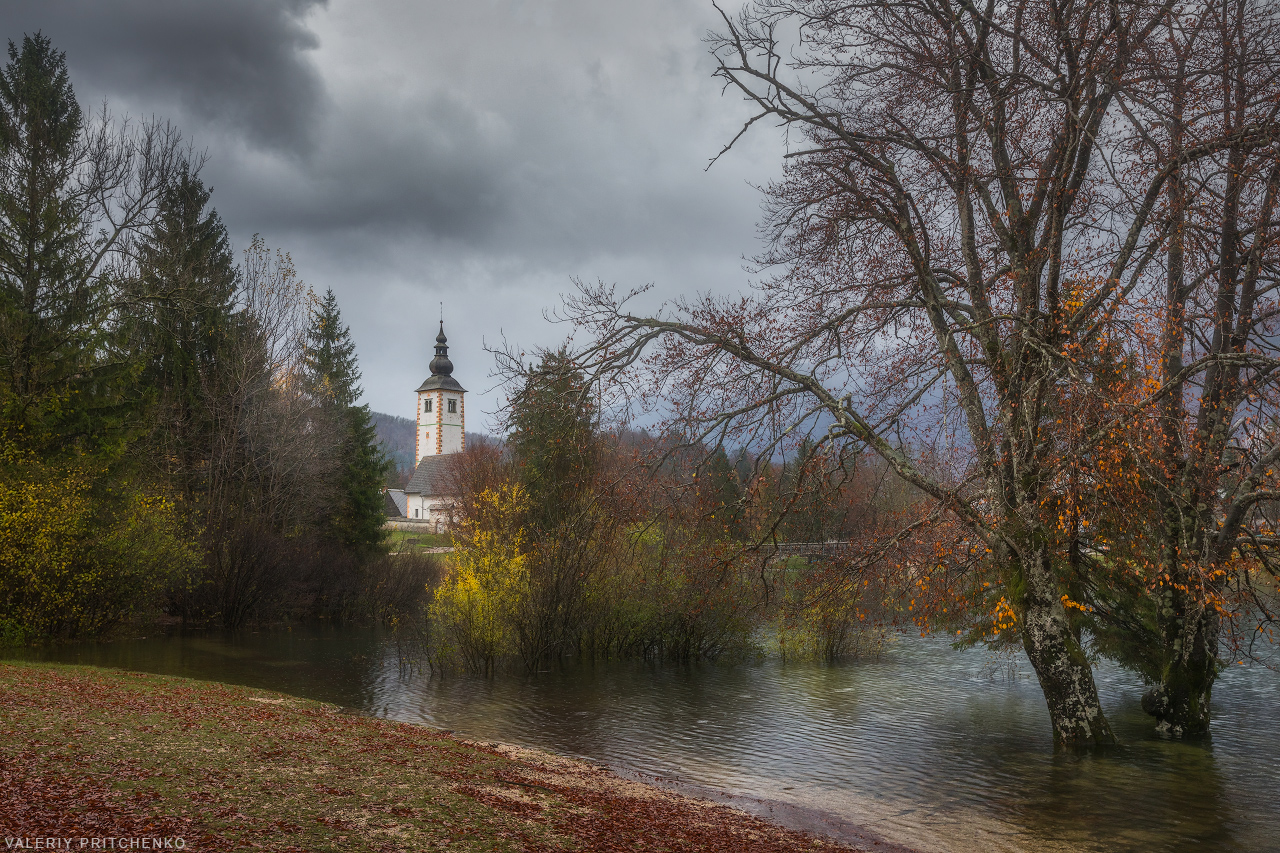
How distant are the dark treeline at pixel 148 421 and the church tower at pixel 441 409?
48.6 metres

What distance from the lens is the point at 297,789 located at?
6.58 meters

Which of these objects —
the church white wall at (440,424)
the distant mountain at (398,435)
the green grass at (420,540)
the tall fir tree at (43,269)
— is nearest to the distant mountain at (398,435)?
the distant mountain at (398,435)

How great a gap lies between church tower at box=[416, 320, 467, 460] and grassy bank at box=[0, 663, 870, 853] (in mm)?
76441

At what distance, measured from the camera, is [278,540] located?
2828 cm

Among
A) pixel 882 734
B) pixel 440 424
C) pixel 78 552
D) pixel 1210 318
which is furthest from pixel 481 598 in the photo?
pixel 440 424

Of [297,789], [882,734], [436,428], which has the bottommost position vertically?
[882,734]

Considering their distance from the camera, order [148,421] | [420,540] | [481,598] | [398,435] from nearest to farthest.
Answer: [481,598], [148,421], [420,540], [398,435]

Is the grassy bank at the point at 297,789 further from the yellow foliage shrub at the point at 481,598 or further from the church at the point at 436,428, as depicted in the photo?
the church at the point at 436,428

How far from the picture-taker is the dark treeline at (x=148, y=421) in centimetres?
1917

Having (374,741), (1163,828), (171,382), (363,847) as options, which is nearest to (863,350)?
(1163,828)

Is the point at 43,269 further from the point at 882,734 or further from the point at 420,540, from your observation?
the point at 420,540

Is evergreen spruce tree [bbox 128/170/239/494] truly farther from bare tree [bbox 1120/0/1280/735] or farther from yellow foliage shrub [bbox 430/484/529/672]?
bare tree [bbox 1120/0/1280/735]

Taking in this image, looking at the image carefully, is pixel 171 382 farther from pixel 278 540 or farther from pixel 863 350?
pixel 863 350

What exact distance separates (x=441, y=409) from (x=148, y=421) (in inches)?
2377
